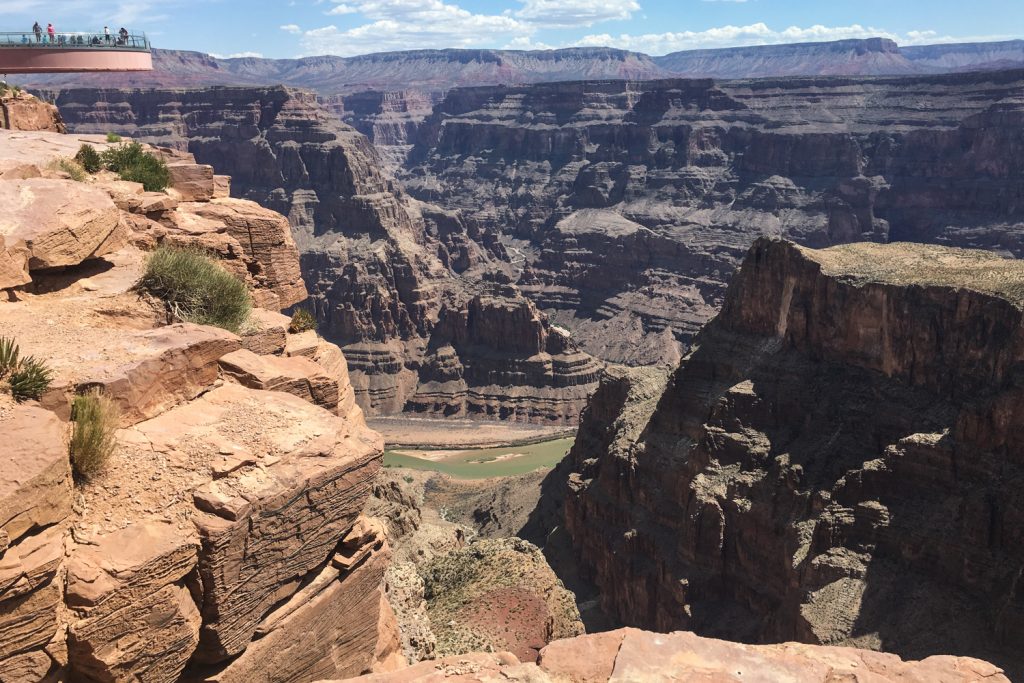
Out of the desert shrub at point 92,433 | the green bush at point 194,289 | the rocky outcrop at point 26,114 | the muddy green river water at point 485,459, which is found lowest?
the muddy green river water at point 485,459

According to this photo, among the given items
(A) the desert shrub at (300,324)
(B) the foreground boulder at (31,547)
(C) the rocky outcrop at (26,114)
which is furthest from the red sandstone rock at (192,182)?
(B) the foreground boulder at (31,547)

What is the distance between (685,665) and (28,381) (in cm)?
929

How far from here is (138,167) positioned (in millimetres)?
25438

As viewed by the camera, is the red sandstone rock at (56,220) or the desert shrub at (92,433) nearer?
the desert shrub at (92,433)

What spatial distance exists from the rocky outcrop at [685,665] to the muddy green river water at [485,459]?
73.8 metres

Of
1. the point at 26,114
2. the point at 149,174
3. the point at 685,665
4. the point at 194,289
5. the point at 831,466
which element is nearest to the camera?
the point at 685,665

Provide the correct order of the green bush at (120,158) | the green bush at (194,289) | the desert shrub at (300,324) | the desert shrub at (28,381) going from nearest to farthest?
the desert shrub at (28,381)
the green bush at (194,289)
the desert shrub at (300,324)
the green bush at (120,158)

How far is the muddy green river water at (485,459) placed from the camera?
88062mm

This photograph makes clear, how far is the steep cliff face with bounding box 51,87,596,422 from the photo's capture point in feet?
374

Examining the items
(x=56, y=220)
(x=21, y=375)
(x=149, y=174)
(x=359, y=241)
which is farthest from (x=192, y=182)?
(x=359, y=241)

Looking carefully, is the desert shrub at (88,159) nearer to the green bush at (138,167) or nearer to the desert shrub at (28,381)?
the green bush at (138,167)

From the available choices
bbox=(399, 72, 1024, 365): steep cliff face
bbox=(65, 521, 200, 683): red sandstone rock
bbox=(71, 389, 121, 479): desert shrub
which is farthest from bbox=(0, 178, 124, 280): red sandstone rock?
bbox=(399, 72, 1024, 365): steep cliff face

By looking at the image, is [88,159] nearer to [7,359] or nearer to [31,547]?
[7,359]

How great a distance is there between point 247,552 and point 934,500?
37.4 meters
